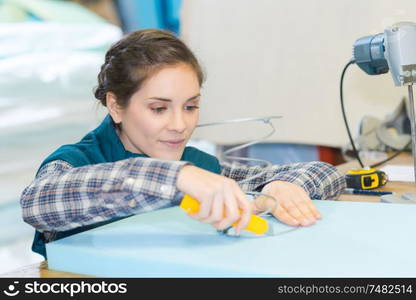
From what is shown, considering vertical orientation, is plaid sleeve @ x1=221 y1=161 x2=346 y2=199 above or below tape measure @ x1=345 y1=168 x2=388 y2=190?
above

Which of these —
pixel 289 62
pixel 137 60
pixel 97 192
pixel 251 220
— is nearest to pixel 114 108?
pixel 137 60

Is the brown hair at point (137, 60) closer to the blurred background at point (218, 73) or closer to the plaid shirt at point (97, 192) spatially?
the plaid shirt at point (97, 192)

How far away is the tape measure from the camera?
1.15 metres

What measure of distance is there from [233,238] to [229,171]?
0.47 metres

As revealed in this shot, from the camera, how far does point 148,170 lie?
74cm

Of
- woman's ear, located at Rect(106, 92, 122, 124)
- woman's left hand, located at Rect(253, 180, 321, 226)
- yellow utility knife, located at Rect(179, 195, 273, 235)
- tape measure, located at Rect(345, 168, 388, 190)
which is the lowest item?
tape measure, located at Rect(345, 168, 388, 190)

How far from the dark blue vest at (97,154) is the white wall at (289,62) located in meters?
0.71

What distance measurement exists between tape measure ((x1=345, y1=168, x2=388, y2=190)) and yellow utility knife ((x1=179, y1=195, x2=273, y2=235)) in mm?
474

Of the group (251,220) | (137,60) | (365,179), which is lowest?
(365,179)

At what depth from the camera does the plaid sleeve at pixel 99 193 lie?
722 millimetres

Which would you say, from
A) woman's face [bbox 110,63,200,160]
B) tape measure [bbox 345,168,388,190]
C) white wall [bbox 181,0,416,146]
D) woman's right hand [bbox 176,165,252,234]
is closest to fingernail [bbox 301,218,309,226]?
woman's right hand [bbox 176,165,252,234]

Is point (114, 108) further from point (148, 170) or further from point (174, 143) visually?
point (148, 170)

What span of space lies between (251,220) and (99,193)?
0.65 feet

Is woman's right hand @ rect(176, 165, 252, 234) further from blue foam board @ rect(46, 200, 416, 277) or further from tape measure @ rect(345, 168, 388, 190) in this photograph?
tape measure @ rect(345, 168, 388, 190)
